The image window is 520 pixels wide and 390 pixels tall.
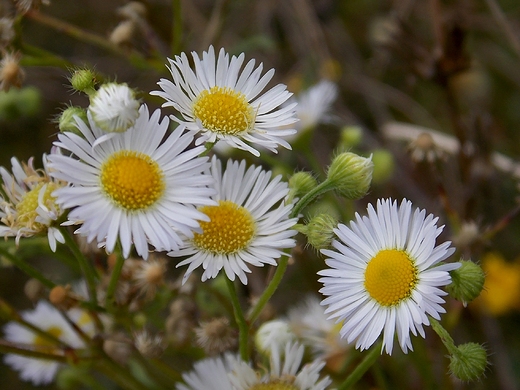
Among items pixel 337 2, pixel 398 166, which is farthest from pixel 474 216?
pixel 337 2

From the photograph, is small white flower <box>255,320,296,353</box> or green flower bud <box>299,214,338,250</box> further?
small white flower <box>255,320,296,353</box>

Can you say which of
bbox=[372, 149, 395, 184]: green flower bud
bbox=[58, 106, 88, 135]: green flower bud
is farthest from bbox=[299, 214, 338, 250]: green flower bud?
bbox=[372, 149, 395, 184]: green flower bud

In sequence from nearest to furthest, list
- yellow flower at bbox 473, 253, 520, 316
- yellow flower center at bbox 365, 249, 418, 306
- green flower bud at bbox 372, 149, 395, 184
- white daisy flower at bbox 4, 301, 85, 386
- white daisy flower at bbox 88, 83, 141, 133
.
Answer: white daisy flower at bbox 88, 83, 141, 133, yellow flower center at bbox 365, 249, 418, 306, white daisy flower at bbox 4, 301, 85, 386, green flower bud at bbox 372, 149, 395, 184, yellow flower at bbox 473, 253, 520, 316

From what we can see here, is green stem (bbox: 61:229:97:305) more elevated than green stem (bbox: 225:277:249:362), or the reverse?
green stem (bbox: 61:229:97:305)

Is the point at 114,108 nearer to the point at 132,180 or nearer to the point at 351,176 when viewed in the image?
the point at 132,180

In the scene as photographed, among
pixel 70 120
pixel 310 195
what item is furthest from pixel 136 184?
pixel 310 195

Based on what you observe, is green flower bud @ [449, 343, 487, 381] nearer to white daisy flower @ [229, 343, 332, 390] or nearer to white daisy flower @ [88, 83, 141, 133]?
white daisy flower @ [229, 343, 332, 390]

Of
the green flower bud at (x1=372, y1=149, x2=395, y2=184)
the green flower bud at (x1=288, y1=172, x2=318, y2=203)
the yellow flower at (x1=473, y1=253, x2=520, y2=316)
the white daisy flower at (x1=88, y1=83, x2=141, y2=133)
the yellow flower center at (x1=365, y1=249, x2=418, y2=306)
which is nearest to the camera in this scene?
the white daisy flower at (x1=88, y1=83, x2=141, y2=133)
